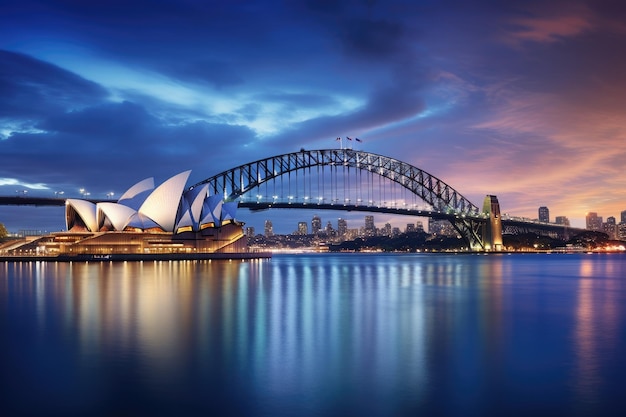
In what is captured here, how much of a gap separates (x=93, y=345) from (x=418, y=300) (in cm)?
1423

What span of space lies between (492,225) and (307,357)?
90.0 m

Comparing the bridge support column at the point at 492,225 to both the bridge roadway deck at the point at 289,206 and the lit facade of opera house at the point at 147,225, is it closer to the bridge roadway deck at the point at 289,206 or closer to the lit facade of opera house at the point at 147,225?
the bridge roadway deck at the point at 289,206

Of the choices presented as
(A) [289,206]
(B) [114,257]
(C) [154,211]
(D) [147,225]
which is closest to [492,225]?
(A) [289,206]

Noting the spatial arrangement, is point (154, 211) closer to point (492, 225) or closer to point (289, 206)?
point (289, 206)

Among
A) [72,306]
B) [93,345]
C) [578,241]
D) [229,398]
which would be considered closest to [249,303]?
[72,306]

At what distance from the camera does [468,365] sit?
11398 millimetres

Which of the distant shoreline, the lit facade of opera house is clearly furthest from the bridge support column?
the distant shoreline

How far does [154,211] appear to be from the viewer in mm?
66688

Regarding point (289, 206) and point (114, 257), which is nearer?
point (114, 257)

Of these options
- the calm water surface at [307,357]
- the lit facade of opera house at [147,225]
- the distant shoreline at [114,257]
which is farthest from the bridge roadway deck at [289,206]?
the calm water surface at [307,357]

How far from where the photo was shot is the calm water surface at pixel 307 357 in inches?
348

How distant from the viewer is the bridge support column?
97050 mm

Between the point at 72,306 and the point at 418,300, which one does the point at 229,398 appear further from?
the point at 418,300

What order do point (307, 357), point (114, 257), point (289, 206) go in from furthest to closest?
point (289, 206), point (114, 257), point (307, 357)
